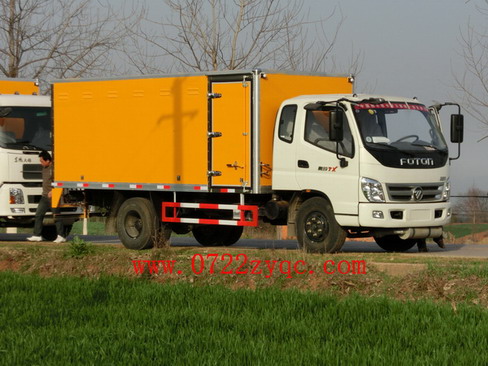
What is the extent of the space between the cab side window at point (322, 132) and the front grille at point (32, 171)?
7715 mm

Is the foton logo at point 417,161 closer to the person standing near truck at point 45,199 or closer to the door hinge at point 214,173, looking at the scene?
the door hinge at point 214,173

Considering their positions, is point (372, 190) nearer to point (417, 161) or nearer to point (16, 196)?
point (417, 161)

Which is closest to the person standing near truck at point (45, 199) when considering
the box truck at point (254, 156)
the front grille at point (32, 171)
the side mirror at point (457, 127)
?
the box truck at point (254, 156)

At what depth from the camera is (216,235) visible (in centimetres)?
2091

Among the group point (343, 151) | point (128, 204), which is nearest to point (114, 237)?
point (128, 204)

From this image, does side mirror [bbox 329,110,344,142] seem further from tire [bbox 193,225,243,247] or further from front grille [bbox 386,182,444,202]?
tire [bbox 193,225,243,247]

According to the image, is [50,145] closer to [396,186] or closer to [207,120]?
[207,120]

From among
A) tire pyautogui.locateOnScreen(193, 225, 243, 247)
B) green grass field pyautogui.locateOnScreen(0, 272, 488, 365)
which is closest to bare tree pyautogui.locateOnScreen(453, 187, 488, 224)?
tire pyautogui.locateOnScreen(193, 225, 243, 247)

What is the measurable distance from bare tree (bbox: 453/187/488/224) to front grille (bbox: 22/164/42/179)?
46.7 ft

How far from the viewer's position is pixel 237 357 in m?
9.05

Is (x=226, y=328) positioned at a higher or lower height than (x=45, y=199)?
lower

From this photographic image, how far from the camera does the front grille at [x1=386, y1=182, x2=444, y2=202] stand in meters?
16.7

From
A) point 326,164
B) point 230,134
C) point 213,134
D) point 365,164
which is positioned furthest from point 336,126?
point 213,134

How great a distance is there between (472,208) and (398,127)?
52.1 ft
